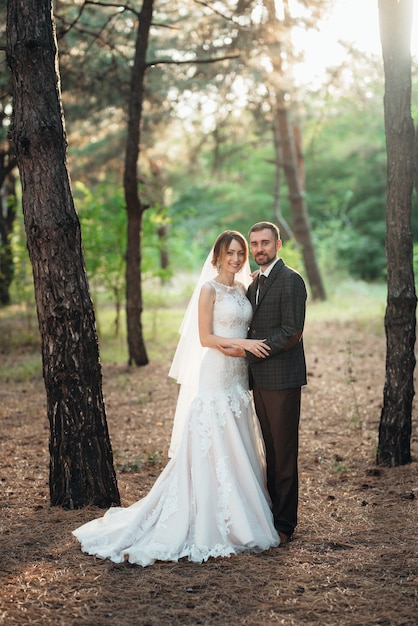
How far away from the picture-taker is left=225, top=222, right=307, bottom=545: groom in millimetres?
4750

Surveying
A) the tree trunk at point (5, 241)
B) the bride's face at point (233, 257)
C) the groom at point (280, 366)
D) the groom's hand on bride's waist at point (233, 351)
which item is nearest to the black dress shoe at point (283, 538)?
the groom at point (280, 366)

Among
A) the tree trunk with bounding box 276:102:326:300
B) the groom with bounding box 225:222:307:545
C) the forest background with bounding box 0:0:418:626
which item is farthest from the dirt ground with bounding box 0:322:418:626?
the tree trunk with bounding box 276:102:326:300

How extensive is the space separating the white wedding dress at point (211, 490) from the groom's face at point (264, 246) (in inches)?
13.2

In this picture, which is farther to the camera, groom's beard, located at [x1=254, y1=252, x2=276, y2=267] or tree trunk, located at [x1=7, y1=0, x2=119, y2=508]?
tree trunk, located at [x1=7, y1=0, x2=119, y2=508]

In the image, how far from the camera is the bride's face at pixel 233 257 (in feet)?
16.0

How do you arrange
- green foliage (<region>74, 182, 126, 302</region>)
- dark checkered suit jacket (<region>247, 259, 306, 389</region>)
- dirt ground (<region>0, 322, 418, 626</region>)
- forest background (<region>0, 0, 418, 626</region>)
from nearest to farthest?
dirt ground (<region>0, 322, 418, 626</region>) → forest background (<region>0, 0, 418, 626</region>) → dark checkered suit jacket (<region>247, 259, 306, 389</region>) → green foliage (<region>74, 182, 126, 302</region>)

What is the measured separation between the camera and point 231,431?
4.79 m

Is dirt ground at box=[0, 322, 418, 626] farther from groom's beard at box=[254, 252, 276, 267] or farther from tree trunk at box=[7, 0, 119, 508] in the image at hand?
groom's beard at box=[254, 252, 276, 267]

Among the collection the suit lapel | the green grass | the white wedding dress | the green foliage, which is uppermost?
the green foliage

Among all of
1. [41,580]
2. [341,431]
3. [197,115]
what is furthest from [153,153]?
[41,580]

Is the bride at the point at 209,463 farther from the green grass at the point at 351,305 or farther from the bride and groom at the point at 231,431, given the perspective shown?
the green grass at the point at 351,305

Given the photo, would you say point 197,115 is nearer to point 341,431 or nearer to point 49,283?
point 341,431

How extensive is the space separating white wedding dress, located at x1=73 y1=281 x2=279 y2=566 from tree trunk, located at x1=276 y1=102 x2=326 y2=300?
16445 mm

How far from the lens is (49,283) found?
5.14 m
